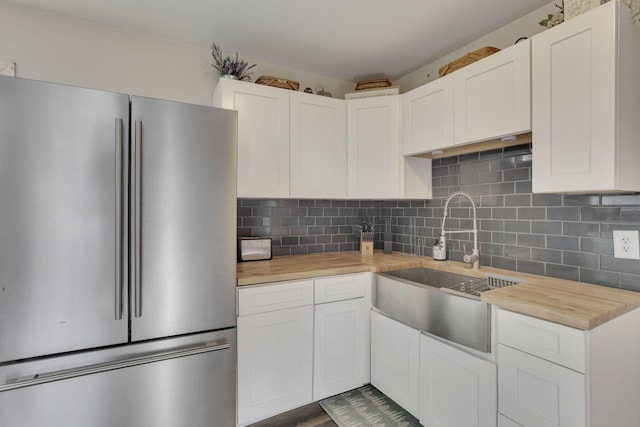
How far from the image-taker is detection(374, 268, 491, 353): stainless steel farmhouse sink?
4.55 ft

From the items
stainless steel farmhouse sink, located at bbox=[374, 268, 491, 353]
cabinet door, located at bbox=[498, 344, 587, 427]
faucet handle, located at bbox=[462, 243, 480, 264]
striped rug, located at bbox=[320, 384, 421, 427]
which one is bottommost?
striped rug, located at bbox=[320, 384, 421, 427]

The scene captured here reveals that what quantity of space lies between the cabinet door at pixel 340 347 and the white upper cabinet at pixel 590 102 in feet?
4.38

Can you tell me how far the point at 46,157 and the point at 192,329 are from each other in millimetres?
978

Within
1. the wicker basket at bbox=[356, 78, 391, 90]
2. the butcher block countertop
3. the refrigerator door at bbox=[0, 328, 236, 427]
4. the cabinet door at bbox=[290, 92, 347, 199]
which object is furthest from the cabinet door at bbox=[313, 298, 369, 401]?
the wicker basket at bbox=[356, 78, 391, 90]

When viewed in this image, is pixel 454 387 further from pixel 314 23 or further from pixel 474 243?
pixel 314 23

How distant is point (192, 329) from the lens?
146 centimetres

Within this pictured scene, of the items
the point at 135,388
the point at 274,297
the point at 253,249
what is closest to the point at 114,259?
the point at 135,388

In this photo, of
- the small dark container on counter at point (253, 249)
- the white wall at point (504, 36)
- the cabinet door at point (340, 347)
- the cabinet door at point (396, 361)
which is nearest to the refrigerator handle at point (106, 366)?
the cabinet door at point (340, 347)

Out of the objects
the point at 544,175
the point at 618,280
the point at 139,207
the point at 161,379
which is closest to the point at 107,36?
the point at 139,207

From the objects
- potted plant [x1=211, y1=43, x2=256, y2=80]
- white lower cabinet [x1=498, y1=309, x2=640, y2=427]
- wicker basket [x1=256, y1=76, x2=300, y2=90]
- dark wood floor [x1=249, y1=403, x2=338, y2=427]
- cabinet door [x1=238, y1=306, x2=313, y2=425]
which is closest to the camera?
white lower cabinet [x1=498, y1=309, x2=640, y2=427]

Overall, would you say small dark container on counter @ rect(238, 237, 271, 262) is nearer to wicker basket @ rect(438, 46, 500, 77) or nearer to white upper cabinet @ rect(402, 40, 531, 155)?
white upper cabinet @ rect(402, 40, 531, 155)

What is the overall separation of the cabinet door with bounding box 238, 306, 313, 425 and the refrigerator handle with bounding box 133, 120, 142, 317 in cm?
54

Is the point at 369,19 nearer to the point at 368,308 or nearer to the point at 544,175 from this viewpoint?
the point at 544,175

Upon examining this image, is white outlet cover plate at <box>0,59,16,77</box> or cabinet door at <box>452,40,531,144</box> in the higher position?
white outlet cover plate at <box>0,59,16,77</box>
